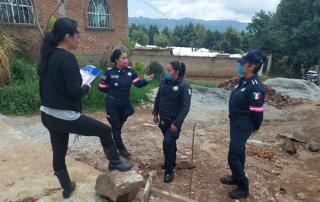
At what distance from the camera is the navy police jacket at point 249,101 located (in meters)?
3.42

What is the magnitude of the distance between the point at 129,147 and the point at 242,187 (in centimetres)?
212

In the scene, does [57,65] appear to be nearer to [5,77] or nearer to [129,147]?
[129,147]

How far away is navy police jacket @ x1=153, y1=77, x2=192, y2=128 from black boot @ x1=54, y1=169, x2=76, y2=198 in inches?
55.7

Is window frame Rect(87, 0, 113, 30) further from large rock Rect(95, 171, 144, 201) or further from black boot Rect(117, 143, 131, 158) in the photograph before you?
large rock Rect(95, 171, 144, 201)

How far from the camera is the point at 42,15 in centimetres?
1049

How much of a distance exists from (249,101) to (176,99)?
0.91 metres

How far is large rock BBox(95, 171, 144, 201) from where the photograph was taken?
3.16m

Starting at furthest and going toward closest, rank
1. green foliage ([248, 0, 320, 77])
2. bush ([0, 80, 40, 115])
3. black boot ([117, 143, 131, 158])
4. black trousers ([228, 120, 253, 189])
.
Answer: green foliage ([248, 0, 320, 77]), bush ([0, 80, 40, 115]), black boot ([117, 143, 131, 158]), black trousers ([228, 120, 253, 189])

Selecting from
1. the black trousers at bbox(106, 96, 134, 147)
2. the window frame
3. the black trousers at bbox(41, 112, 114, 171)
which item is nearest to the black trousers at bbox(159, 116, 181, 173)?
the black trousers at bbox(106, 96, 134, 147)

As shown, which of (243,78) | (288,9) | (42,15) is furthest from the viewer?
(288,9)

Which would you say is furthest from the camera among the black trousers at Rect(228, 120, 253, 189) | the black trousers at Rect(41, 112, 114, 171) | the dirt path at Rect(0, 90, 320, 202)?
the dirt path at Rect(0, 90, 320, 202)

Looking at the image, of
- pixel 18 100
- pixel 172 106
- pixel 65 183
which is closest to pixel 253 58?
pixel 172 106

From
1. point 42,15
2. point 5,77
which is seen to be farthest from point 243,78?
point 42,15

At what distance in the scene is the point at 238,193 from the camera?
12.2ft
